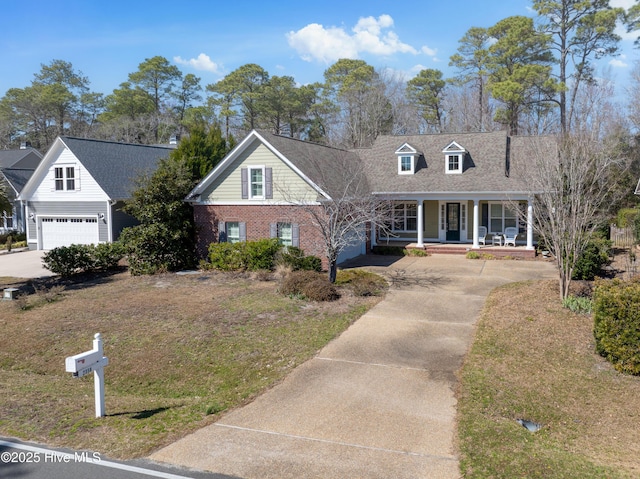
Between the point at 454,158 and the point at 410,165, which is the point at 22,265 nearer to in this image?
the point at 410,165

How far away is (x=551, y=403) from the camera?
8742 mm

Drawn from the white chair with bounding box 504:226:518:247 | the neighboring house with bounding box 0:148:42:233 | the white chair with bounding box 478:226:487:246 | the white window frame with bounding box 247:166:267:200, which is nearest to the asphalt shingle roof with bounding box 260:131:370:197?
the white window frame with bounding box 247:166:267:200

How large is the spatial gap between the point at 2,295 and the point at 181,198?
7785 millimetres

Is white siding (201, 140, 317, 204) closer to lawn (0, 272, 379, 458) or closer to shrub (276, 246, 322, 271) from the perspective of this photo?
shrub (276, 246, 322, 271)

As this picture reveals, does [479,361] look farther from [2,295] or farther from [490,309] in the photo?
[2,295]

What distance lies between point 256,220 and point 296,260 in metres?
3.80

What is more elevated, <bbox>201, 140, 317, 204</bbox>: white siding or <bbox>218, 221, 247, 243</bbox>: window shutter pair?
<bbox>201, 140, 317, 204</bbox>: white siding

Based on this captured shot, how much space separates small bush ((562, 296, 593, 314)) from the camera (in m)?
13.5

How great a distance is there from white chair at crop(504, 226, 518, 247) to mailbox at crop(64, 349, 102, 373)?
21131mm

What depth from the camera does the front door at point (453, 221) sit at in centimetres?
2770

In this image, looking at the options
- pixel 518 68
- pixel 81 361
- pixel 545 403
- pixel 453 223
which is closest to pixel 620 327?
pixel 545 403

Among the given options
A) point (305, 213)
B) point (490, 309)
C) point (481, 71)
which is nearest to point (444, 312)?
point (490, 309)

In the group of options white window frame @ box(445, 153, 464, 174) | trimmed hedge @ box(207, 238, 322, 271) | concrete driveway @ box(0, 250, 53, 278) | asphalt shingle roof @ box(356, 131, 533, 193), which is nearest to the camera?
trimmed hedge @ box(207, 238, 322, 271)

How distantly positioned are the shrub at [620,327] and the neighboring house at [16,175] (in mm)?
30997
